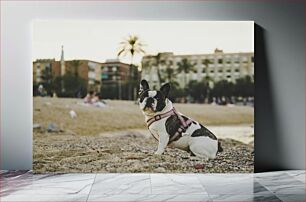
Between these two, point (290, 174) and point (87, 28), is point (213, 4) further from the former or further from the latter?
point (290, 174)

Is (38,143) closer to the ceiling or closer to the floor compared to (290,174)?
closer to the ceiling

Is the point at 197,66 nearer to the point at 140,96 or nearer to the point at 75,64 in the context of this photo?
the point at 140,96

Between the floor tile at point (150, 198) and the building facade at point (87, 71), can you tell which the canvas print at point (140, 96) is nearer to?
the building facade at point (87, 71)

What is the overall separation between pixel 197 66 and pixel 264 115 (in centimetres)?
87

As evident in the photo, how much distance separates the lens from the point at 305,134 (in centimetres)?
528

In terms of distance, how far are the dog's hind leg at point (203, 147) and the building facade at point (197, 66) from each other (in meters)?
0.58

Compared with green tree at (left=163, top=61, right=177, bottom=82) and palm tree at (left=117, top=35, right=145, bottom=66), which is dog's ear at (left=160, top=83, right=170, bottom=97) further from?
palm tree at (left=117, top=35, right=145, bottom=66)

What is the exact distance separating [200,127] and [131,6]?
142 centimetres

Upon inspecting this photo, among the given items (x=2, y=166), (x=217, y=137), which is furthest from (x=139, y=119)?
(x=2, y=166)

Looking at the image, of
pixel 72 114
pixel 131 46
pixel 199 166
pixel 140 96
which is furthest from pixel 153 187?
pixel 131 46

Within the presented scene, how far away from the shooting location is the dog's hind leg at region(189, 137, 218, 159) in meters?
5.12

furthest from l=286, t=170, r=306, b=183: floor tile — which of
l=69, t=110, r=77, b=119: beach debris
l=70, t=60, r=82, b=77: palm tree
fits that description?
l=70, t=60, r=82, b=77: palm tree

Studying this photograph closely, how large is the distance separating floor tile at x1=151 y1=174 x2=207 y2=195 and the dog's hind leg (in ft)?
0.89

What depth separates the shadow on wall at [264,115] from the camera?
17.1 ft
